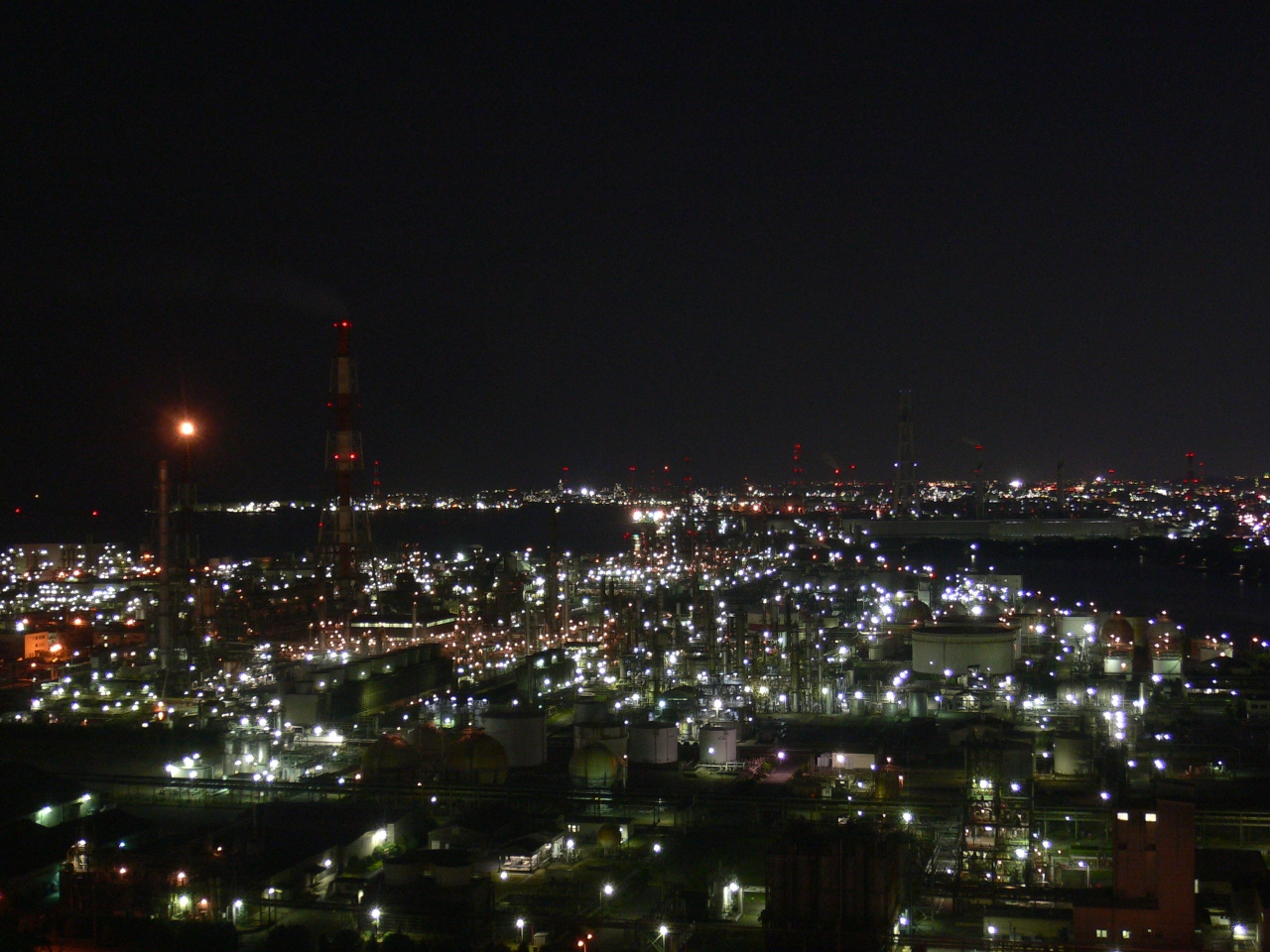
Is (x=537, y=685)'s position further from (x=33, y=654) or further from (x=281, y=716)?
(x=33, y=654)

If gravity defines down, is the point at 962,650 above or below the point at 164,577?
below

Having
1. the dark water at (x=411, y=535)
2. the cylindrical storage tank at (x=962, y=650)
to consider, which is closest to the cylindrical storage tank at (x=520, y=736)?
the cylindrical storage tank at (x=962, y=650)

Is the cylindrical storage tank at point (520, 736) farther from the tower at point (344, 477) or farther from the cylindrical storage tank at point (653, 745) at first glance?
the tower at point (344, 477)

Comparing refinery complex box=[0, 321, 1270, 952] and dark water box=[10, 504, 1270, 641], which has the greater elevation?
refinery complex box=[0, 321, 1270, 952]

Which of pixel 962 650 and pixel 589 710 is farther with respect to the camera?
pixel 962 650

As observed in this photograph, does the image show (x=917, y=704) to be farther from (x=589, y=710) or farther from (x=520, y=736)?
(x=520, y=736)

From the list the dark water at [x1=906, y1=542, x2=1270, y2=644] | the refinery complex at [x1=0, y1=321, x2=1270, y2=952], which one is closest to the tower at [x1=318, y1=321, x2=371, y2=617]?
the refinery complex at [x1=0, y1=321, x2=1270, y2=952]

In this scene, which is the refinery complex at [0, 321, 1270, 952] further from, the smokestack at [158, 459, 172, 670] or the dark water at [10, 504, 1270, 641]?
the dark water at [10, 504, 1270, 641]

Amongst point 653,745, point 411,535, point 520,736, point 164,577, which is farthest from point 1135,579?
point 411,535
